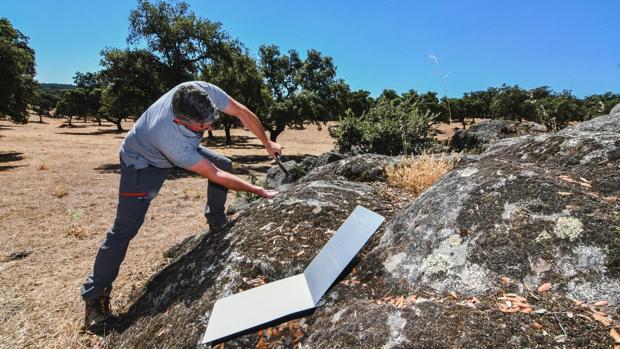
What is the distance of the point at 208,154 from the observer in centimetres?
454

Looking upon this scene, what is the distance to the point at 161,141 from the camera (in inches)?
142

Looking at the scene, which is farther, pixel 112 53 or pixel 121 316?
pixel 112 53

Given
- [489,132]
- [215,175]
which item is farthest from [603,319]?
[489,132]

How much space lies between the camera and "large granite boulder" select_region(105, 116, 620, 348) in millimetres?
2068

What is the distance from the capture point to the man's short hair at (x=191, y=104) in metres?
3.39

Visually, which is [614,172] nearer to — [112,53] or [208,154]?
A: [208,154]

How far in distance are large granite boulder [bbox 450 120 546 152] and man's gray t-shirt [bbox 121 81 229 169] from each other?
9.61 metres

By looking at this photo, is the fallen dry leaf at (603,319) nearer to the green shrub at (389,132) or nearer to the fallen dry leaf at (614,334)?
the fallen dry leaf at (614,334)

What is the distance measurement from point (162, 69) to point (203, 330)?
22610 millimetres

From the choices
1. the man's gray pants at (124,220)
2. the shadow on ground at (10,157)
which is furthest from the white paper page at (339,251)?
the shadow on ground at (10,157)

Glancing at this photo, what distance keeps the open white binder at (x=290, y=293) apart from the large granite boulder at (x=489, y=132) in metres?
9.21

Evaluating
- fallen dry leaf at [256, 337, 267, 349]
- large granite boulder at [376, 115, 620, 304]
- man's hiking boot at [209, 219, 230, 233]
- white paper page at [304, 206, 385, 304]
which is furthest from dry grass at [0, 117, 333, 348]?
large granite boulder at [376, 115, 620, 304]

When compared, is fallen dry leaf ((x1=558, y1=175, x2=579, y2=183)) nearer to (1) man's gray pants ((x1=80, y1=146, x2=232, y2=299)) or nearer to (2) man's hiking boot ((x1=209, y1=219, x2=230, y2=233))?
(2) man's hiking boot ((x1=209, y1=219, x2=230, y2=233))

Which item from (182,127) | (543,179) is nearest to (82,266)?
(182,127)
